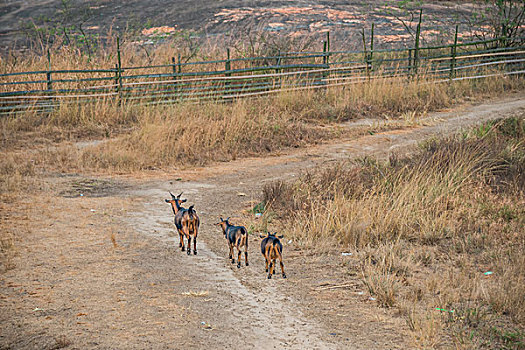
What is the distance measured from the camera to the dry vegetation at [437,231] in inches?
157

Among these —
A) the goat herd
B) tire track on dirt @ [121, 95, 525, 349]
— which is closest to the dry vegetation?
tire track on dirt @ [121, 95, 525, 349]

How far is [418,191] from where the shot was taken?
256 inches

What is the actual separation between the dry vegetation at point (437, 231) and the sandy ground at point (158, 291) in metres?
0.27

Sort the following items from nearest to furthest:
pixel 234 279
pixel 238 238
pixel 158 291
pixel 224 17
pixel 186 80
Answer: pixel 238 238
pixel 158 291
pixel 234 279
pixel 186 80
pixel 224 17

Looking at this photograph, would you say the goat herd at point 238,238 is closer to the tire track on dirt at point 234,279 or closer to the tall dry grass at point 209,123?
the tire track on dirt at point 234,279

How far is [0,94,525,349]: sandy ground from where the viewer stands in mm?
3602

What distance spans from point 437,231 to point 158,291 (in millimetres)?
3002

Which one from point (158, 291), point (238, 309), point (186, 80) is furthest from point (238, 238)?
point (186, 80)

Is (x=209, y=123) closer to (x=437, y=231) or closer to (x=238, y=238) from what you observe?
(x=437, y=231)

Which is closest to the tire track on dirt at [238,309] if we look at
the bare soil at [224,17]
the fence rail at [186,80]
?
the fence rail at [186,80]

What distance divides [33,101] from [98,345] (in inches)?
407

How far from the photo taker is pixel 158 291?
4.21 m

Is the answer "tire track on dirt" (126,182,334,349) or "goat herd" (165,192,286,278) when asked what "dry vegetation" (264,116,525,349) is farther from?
"goat herd" (165,192,286,278)

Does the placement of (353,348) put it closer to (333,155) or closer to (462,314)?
(462,314)
